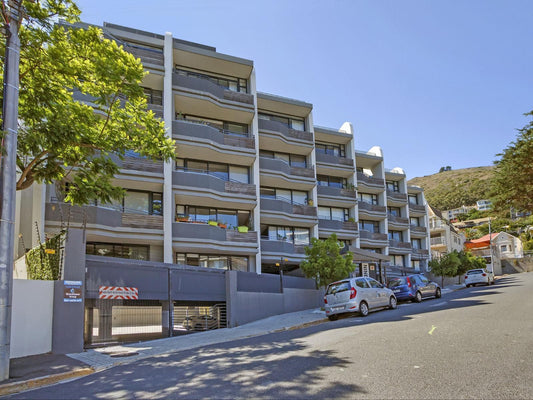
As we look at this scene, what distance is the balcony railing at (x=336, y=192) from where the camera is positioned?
37.5 m

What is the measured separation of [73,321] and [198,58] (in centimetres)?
2199

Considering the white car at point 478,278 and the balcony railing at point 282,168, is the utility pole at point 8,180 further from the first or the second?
→ the white car at point 478,278

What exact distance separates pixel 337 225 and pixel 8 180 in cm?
3058

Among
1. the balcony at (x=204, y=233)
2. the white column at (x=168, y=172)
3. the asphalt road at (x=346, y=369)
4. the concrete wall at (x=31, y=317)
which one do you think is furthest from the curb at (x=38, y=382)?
the balcony at (x=204, y=233)

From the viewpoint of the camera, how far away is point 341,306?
59.3 feet

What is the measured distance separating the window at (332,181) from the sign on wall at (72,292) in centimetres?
2902

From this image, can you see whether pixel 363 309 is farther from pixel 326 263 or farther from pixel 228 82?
pixel 228 82

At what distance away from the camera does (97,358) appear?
10.9m

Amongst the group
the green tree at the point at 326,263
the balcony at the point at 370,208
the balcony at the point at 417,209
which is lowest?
the green tree at the point at 326,263

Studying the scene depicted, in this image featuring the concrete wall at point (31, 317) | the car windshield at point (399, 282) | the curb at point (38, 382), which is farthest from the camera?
the car windshield at point (399, 282)

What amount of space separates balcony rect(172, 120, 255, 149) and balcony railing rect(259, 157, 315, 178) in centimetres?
196

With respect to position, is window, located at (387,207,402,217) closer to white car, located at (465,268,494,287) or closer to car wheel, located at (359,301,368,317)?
white car, located at (465,268,494,287)

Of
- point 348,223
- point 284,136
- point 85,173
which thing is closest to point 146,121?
point 85,173

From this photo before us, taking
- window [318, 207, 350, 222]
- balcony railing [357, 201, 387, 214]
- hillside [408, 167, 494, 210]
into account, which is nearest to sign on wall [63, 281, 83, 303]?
window [318, 207, 350, 222]
